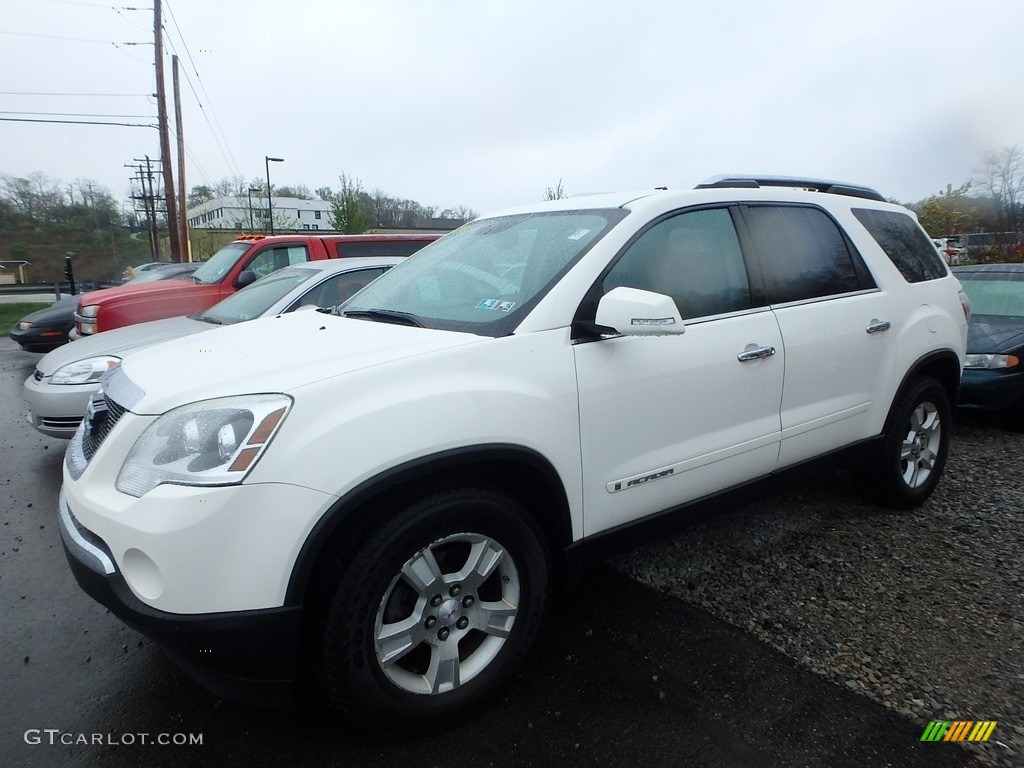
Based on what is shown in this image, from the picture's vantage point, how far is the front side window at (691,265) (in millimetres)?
2764

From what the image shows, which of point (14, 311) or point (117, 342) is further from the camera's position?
point (14, 311)

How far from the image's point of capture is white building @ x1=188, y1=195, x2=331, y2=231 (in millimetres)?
32213

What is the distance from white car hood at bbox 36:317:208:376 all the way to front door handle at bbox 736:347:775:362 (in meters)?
3.85

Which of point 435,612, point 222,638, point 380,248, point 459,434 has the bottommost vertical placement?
point 435,612

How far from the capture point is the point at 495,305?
8.59 ft

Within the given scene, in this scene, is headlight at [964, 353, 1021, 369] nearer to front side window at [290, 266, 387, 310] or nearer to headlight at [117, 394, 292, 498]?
front side window at [290, 266, 387, 310]

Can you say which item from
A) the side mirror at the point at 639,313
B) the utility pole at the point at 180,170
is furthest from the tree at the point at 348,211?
the side mirror at the point at 639,313

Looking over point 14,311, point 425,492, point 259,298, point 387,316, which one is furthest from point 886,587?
point 14,311

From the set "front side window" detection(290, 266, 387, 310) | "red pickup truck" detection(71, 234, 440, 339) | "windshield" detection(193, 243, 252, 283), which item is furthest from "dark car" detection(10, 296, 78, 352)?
"front side window" detection(290, 266, 387, 310)

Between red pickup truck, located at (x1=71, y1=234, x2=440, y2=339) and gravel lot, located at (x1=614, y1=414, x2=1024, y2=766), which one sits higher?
red pickup truck, located at (x1=71, y1=234, x2=440, y2=339)

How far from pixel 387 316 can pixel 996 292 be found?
265 inches

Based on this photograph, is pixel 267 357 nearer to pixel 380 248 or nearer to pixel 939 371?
pixel 939 371

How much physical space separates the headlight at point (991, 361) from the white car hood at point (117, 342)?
623 cm

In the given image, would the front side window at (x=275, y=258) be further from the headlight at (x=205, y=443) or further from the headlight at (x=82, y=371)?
the headlight at (x=205, y=443)
